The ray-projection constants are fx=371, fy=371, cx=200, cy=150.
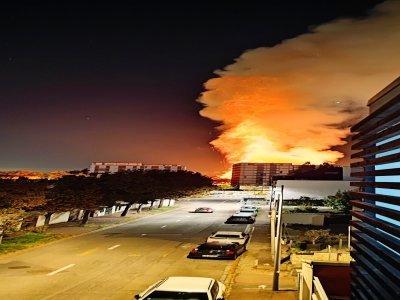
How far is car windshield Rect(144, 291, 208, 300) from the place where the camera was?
9062 mm

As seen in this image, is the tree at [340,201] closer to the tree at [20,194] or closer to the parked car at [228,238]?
the parked car at [228,238]

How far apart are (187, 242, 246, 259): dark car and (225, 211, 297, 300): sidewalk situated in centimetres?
57

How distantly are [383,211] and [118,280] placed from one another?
45.1ft

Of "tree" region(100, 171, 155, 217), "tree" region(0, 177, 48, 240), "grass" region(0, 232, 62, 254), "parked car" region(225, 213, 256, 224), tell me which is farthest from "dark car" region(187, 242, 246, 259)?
"tree" region(100, 171, 155, 217)

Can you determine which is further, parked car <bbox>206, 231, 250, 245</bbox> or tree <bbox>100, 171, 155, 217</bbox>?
tree <bbox>100, 171, 155, 217</bbox>

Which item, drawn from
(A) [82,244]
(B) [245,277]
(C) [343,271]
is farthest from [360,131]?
(A) [82,244]

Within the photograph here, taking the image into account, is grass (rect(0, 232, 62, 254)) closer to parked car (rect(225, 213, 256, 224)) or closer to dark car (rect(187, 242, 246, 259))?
dark car (rect(187, 242, 246, 259))

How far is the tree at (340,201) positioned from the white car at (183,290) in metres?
39.6

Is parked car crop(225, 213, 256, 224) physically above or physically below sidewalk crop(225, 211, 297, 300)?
above

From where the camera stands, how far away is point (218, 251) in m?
19.0

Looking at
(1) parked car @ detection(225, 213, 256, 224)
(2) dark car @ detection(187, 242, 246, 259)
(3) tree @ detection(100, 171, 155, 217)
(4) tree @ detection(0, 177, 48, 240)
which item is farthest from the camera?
(3) tree @ detection(100, 171, 155, 217)

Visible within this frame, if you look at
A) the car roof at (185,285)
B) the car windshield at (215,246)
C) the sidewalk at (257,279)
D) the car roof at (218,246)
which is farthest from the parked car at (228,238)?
the car roof at (185,285)

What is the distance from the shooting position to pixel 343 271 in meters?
10.2

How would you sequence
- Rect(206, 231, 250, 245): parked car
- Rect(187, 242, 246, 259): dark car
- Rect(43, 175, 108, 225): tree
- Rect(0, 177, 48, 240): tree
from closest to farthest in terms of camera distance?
Rect(187, 242, 246, 259): dark car
Rect(206, 231, 250, 245): parked car
Rect(0, 177, 48, 240): tree
Rect(43, 175, 108, 225): tree
